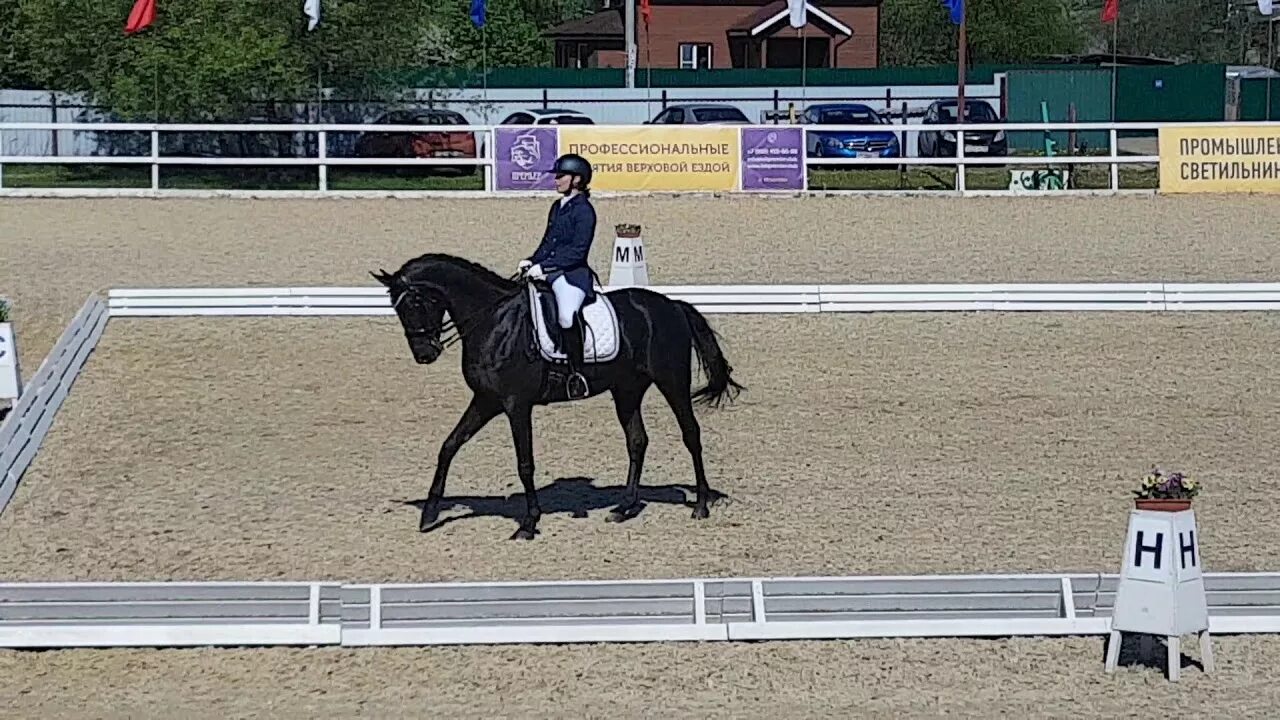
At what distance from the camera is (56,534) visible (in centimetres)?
1093

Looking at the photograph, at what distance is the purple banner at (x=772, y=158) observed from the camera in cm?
2839

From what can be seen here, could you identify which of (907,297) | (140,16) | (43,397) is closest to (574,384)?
(43,397)

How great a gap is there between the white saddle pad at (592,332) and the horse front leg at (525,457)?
1.13ft

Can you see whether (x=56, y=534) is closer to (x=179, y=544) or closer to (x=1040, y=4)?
(x=179, y=544)

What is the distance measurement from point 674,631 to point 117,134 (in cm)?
2959

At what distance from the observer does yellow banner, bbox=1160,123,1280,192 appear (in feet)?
93.4

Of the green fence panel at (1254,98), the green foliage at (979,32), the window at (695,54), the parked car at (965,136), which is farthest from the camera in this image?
the green foliage at (979,32)

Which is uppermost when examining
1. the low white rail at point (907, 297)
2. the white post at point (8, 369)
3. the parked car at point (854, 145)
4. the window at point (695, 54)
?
the window at point (695, 54)

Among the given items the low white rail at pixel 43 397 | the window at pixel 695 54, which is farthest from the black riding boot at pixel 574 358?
the window at pixel 695 54

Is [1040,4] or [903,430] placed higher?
[1040,4]

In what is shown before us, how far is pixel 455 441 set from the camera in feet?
35.3

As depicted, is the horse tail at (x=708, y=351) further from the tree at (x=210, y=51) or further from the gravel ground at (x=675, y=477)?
the tree at (x=210, y=51)

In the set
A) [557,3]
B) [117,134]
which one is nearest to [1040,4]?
[557,3]

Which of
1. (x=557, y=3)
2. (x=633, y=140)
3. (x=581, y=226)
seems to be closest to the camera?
(x=581, y=226)
